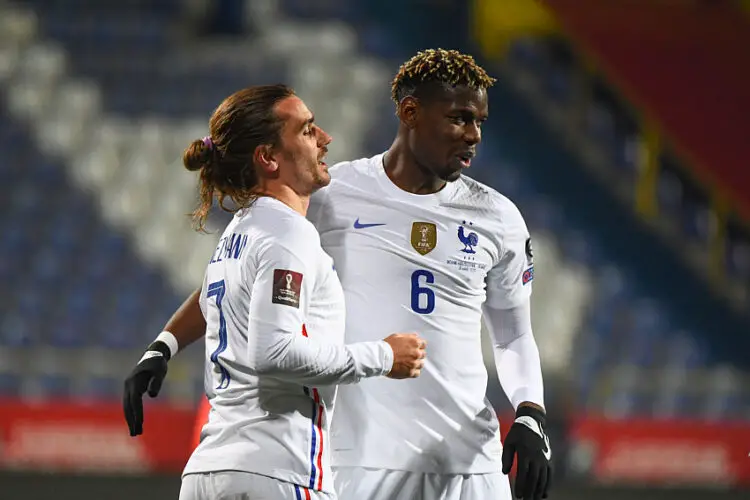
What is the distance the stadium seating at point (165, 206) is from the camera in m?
9.72

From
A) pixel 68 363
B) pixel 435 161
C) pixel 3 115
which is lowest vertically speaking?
pixel 435 161

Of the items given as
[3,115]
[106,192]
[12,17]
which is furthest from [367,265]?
[12,17]

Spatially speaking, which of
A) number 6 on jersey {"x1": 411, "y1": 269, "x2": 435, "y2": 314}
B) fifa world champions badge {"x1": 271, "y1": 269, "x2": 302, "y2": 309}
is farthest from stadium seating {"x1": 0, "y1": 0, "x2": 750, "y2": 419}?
fifa world champions badge {"x1": 271, "y1": 269, "x2": 302, "y2": 309}

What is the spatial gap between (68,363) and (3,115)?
4.21m

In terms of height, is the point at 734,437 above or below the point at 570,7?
below

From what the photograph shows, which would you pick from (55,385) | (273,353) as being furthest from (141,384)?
(55,385)

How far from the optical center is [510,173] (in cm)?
1270

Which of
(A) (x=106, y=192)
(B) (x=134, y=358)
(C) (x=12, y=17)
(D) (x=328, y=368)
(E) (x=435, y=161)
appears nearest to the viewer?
(D) (x=328, y=368)

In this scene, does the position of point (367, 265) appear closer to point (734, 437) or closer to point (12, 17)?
point (734, 437)

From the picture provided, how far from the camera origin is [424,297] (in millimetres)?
3629

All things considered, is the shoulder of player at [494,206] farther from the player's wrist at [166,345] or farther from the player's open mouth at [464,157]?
the player's wrist at [166,345]

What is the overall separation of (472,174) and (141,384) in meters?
9.09

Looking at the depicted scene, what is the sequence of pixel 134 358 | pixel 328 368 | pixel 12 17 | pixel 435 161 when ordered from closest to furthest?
pixel 328 368 < pixel 435 161 < pixel 134 358 < pixel 12 17

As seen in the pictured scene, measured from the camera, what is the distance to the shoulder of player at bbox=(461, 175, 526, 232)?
12.3ft
